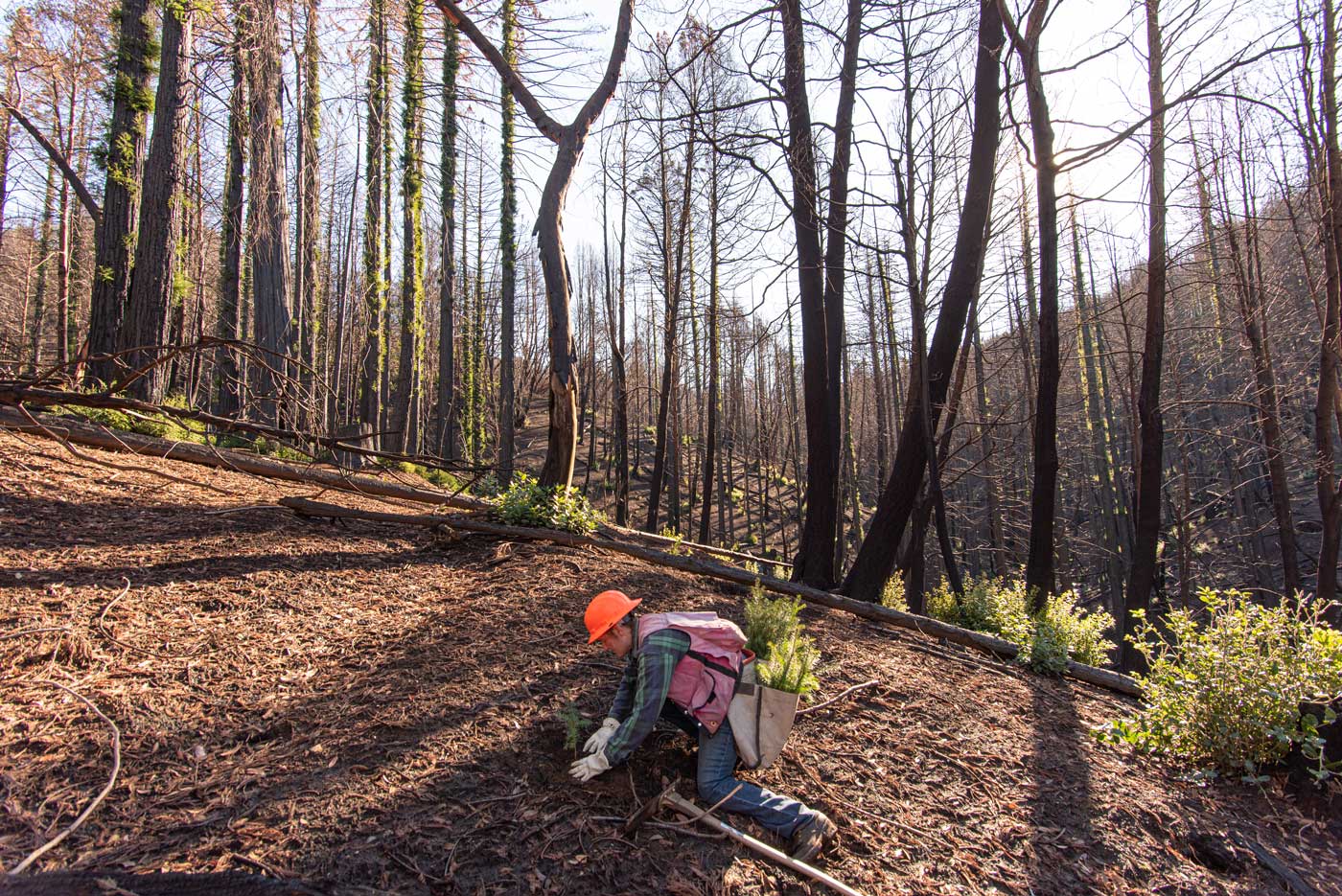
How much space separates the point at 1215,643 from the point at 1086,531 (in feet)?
102

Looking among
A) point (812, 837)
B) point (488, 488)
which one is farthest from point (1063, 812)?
point (488, 488)

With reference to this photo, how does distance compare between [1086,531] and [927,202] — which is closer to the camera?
[927,202]

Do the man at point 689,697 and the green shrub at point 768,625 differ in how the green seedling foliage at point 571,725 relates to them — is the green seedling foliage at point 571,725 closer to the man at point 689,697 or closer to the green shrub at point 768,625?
the man at point 689,697

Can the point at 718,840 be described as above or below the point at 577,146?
below

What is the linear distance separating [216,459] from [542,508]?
3337 mm

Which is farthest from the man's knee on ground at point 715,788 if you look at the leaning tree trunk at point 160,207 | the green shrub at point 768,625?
the leaning tree trunk at point 160,207

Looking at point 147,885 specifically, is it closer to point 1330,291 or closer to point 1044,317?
point 1044,317

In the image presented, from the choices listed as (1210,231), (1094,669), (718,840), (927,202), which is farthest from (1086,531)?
(718,840)

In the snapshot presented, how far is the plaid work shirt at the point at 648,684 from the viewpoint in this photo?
262 cm

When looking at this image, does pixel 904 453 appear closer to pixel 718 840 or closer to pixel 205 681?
pixel 718 840

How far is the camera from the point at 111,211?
724cm

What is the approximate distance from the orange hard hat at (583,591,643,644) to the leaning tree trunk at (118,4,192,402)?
7006 mm

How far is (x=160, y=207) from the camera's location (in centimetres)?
714

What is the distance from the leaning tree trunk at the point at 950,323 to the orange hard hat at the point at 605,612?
5581 mm
